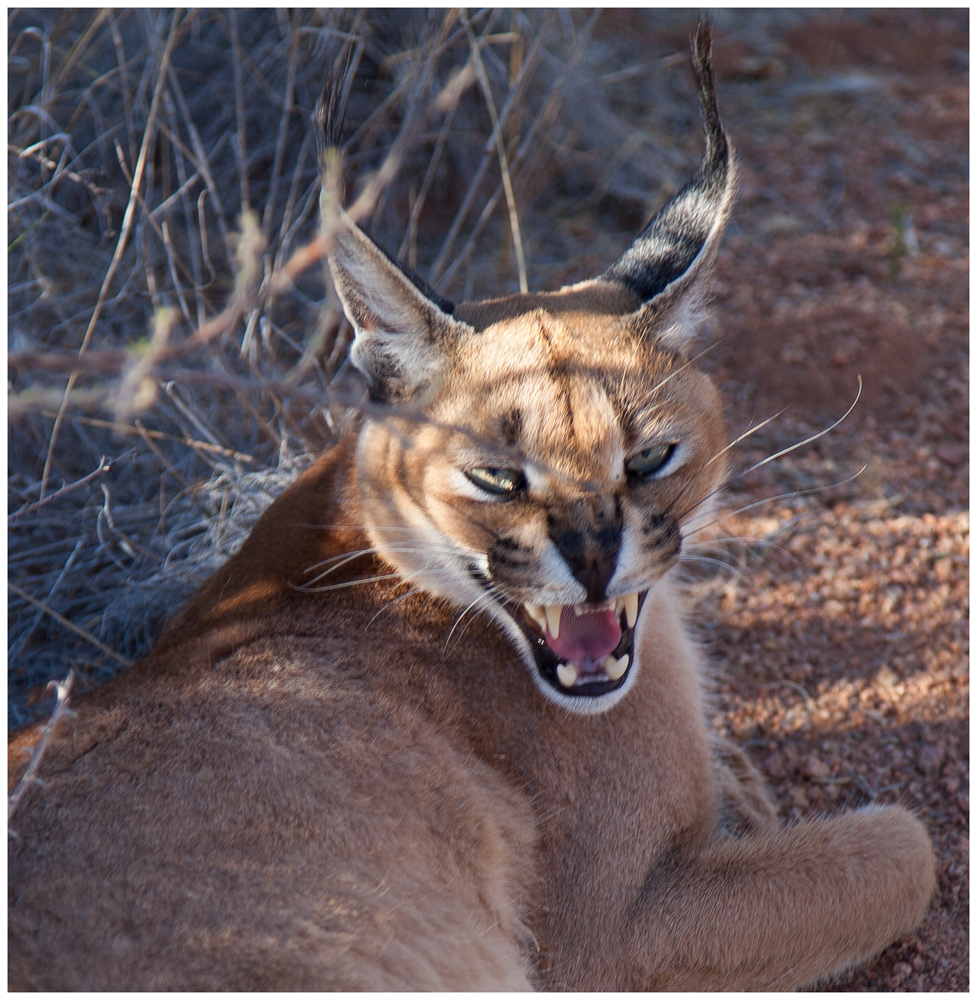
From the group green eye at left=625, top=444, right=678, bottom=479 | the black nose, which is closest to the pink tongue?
the black nose

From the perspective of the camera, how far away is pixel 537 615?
251cm

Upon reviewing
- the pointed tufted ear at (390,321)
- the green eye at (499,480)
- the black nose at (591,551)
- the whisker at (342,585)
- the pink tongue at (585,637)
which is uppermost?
the pointed tufted ear at (390,321)

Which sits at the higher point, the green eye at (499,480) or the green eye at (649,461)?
the green eye at (499,480)

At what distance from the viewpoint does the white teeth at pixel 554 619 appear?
8.14 feet

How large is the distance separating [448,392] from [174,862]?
1.27m

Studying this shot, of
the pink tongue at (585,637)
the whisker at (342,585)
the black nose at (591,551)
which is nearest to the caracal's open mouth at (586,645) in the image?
the pink tongue at (585,637)

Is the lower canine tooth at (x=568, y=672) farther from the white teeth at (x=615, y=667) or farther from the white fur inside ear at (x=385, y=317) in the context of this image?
the white fur inside ear at (x=385, y=317)

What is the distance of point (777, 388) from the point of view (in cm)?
456

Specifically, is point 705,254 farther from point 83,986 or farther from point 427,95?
point 427,95

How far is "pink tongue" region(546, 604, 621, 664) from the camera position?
2535 mm

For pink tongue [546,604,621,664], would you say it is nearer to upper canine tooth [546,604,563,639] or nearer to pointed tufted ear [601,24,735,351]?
upper canine tooth [546,604,563,639]

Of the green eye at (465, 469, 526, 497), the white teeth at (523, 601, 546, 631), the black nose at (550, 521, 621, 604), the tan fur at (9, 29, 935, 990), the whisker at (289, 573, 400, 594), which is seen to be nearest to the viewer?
the tan fur at (9, 29, 935, 990)

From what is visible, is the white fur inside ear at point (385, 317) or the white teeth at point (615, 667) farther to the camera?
the white teeth at point (615, 667)

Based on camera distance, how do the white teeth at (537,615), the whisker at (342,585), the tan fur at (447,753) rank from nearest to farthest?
the tan fur at (447,753) → the white teeth at (537,615) → the whisker at (342,585)
